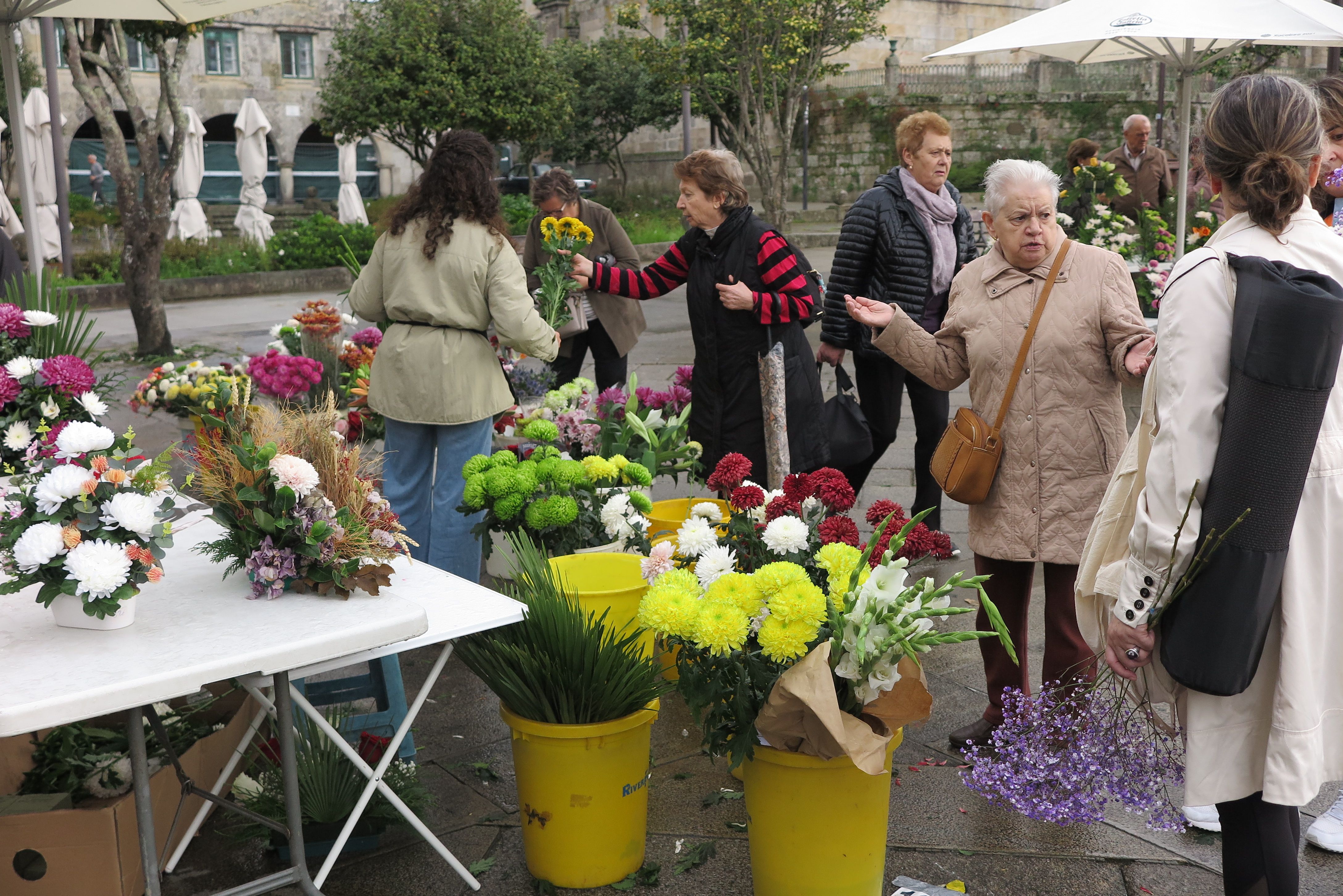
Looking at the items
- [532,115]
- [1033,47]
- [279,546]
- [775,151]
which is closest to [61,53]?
[532,115]

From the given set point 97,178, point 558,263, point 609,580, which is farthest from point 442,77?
point 609,580

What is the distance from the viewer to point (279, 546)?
240cm

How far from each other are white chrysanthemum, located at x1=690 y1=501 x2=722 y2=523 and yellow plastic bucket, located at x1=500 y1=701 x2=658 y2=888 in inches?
25.7

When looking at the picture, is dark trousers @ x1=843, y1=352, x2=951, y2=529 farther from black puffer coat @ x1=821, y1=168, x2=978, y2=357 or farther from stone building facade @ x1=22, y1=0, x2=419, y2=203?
stone building facade @ x1=22, y1=0, x2=419, y2=203

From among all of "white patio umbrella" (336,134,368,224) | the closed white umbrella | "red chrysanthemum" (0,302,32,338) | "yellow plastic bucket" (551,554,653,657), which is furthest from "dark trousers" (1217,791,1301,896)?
"white patio umbrella" (336,134,368,224)

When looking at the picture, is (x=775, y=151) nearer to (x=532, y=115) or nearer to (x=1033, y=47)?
(x=532, y=115)

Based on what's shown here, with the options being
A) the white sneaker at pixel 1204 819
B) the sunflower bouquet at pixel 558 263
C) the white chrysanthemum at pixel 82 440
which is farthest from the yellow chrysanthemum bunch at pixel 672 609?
the sunflower bouquet at pixel 558 263

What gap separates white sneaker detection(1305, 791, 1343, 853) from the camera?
2781 millimetres

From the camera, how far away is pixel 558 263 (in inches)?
194

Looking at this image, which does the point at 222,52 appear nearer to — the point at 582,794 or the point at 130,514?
the point at 130,514

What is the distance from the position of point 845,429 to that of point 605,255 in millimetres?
1986

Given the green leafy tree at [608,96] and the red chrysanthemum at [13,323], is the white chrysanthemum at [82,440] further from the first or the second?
the green leafy tree at [608,96]

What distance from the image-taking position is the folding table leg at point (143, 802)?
2201 mm

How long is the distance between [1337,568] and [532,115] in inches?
806
